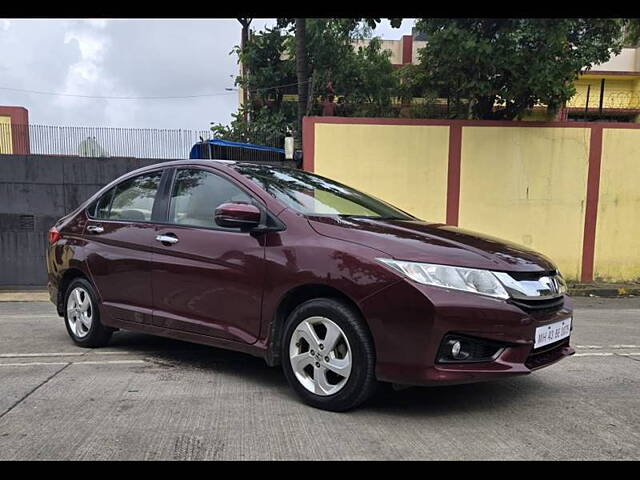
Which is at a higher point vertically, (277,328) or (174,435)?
(277,328)

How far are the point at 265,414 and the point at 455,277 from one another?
1436mm

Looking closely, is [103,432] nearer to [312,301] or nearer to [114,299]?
[312,301]

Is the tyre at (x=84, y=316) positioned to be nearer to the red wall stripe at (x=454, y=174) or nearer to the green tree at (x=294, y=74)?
the red wall stripe at (x=454, y=174)

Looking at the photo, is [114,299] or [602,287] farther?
[602,287]

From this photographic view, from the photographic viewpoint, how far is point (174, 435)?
3059mm

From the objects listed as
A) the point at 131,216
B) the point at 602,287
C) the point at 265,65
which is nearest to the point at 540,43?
the point at 602,287

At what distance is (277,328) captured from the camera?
3.61m

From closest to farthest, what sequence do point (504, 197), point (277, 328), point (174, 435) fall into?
1. point (174, 435)
2. point (277, 328)
3. point (504, 197)

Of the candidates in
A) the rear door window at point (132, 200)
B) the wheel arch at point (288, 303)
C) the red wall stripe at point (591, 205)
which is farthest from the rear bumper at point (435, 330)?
the red wall stripe at point (591, 205)

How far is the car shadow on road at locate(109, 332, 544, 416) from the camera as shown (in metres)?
3.51

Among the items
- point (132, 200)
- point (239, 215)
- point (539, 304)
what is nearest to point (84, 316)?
point (132, 200)

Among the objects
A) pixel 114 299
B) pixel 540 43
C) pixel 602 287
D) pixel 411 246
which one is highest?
pixel 540 43
